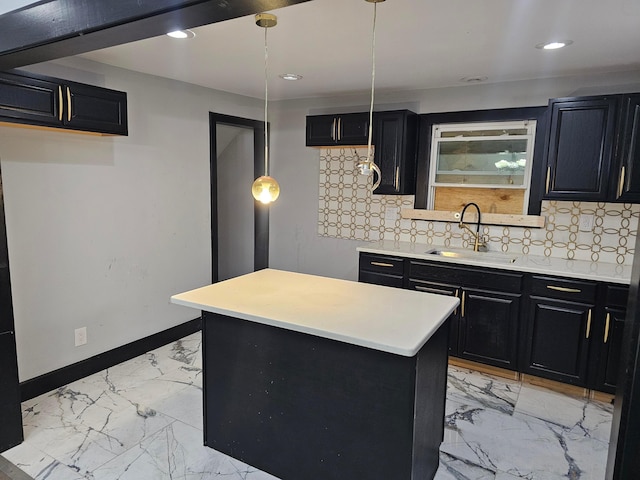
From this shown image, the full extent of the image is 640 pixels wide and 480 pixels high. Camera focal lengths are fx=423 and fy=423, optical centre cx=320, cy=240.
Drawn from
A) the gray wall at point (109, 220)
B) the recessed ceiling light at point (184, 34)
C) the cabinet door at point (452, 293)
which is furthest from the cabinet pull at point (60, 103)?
the cabinet door at point (452, 293)

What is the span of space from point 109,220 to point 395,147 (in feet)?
8.07

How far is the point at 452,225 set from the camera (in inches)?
153

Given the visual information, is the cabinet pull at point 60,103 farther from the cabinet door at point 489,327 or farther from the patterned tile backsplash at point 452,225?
the cabinet door at point 489,327

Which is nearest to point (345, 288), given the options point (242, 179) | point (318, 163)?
point (318, 163)

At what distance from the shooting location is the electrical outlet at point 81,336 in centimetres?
316

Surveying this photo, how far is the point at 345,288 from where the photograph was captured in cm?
251

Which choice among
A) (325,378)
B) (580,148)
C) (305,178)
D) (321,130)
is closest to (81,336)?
(325,378)

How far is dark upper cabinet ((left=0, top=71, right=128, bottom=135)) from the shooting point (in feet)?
7.71

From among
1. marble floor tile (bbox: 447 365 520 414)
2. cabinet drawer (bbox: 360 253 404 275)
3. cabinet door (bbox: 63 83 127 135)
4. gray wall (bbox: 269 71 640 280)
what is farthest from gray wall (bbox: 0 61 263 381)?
marble floor tile (bbox: 447 365 520 414)

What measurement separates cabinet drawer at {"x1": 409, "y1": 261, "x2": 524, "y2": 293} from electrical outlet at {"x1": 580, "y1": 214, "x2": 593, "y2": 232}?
71 centimetres

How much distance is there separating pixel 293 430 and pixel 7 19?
2.20m

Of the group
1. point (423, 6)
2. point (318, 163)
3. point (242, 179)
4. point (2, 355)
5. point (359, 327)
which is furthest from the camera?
point (242, 179)

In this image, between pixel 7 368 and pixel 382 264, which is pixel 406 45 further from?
pixel 7 368

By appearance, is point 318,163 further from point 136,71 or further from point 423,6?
point 423,6
